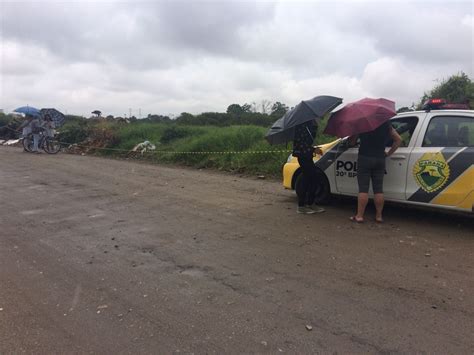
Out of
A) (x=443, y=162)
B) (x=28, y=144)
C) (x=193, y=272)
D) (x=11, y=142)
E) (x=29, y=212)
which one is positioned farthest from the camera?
(x=11, y=142)

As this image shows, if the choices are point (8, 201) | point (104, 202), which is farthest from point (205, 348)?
point (8, 201)

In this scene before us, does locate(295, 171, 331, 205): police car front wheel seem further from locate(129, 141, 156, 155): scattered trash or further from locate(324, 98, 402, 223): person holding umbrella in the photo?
locate(129, 141, 156, 155): scattered trash

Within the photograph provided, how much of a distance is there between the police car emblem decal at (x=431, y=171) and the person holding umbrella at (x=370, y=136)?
17.3 inches

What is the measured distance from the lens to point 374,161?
607 cm

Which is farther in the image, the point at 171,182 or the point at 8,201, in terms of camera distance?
the point at 171,182

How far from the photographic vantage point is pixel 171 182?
10562 millimetres

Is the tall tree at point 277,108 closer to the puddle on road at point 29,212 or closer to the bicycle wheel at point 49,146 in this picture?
the bicycle wheel at point 49,146

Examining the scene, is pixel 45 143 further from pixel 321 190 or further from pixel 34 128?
pixel 321 190

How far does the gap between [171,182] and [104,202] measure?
277 cm

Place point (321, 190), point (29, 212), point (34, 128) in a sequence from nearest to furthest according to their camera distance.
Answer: point (29, 212) → point (321, 190) → point (34, 128)

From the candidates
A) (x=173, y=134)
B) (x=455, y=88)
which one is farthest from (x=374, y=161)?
(x=173, y=134)

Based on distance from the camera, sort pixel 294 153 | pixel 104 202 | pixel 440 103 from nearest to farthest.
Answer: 1. pixel 440 103
2. pixel 294 153
3. pixel 104 202

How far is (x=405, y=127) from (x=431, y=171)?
0.86 meters

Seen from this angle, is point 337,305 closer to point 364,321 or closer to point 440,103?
point 364,321
